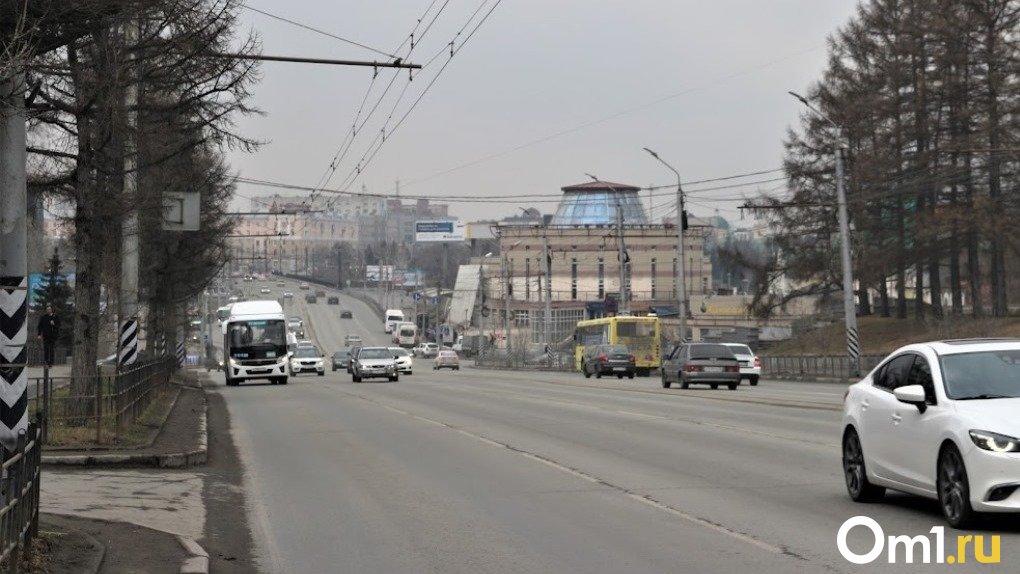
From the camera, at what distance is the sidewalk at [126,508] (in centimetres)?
1030

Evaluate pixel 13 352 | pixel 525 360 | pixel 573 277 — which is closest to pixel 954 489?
pixel 13 352

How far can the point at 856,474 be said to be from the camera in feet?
41.9

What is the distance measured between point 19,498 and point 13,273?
6.37m

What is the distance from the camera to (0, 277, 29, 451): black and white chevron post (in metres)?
13.6

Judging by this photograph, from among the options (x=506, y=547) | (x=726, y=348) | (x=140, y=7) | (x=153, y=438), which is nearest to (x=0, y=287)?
(x=140, y=7)

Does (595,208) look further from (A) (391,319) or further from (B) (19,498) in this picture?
(B) (19,498)

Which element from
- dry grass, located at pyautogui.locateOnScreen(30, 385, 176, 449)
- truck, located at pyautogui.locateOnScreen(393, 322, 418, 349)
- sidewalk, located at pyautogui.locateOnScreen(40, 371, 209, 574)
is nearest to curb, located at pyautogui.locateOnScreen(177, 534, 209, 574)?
sidewalk, located at pyautogui.locateOnScreen(40, 371, 209, 574)

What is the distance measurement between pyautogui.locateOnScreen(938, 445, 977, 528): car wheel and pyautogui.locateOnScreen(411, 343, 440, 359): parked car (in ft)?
374

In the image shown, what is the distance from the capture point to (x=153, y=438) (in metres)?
21.6

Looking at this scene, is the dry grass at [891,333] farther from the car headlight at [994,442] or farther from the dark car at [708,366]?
the car headlight at [994,442]

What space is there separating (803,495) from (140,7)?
801cm

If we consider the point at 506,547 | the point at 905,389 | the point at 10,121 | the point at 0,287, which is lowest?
the point at 506,547

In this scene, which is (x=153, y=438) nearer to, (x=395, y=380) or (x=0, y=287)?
(x=0, y=287)

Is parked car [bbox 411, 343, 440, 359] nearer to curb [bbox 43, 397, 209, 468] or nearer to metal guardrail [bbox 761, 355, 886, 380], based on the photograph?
metal guardrail [bbox 761, 355, 886, 380]
